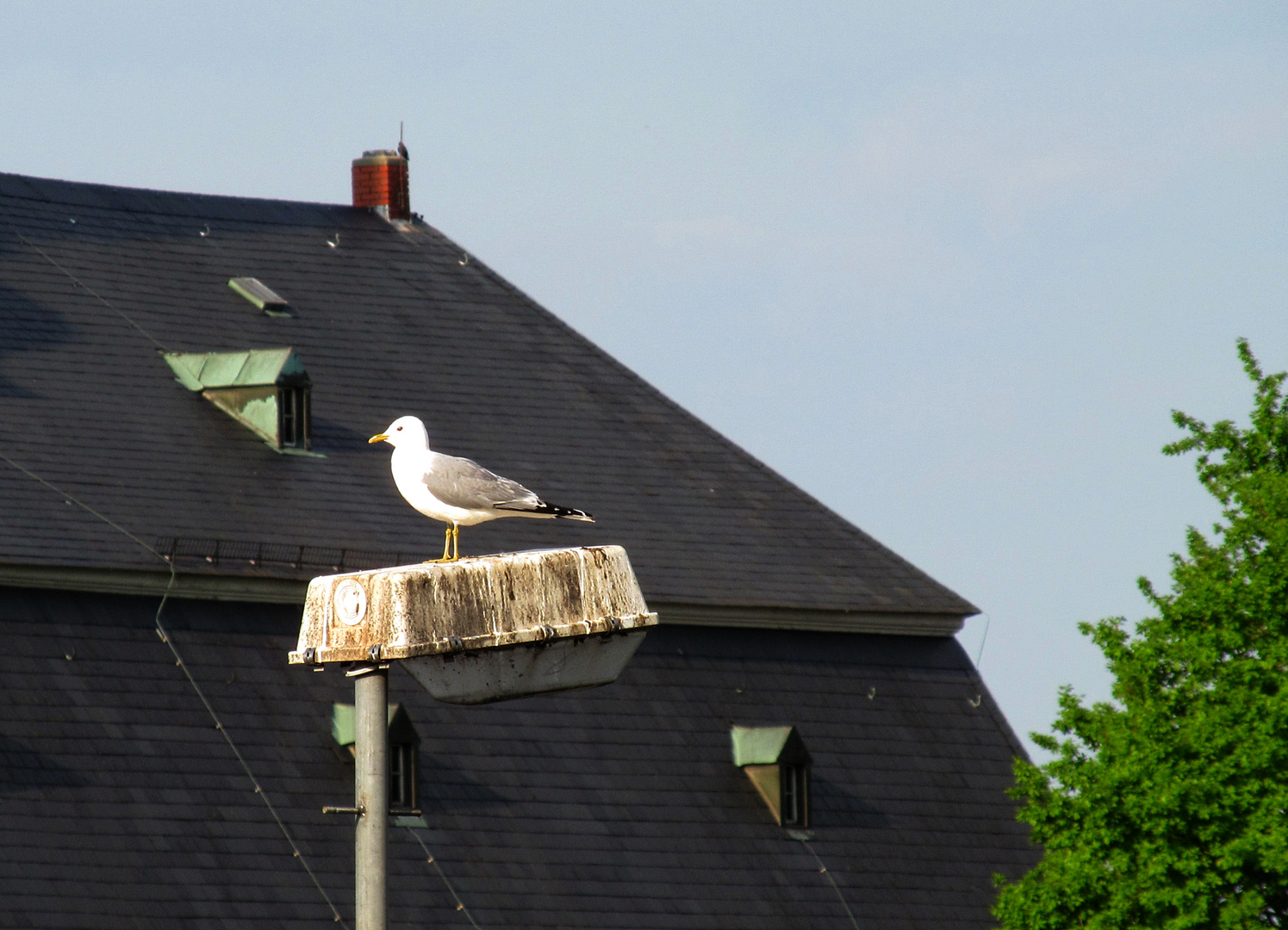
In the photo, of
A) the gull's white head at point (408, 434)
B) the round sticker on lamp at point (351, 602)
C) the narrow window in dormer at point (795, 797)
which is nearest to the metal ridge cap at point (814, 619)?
the narrow window in dormer at point (795, 797)

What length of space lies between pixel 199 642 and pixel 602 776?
5.41 meters

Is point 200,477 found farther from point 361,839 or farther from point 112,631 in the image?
point 361,839

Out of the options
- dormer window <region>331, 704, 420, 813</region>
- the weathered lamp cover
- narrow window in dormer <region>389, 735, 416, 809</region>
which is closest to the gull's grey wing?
the weathered lamp cover

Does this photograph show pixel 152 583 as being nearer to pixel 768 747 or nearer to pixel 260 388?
pixel 260 388

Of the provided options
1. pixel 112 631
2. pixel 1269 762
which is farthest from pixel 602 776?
pixel 1269 762

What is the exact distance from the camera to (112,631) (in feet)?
94.0

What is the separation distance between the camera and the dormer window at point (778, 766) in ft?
106

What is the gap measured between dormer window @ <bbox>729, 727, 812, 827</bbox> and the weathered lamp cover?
76.8 feet

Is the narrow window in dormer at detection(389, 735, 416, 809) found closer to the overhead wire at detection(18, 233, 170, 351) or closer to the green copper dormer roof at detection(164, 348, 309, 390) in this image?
the green copper dormer roof at detection(164, 348, 309, 390)

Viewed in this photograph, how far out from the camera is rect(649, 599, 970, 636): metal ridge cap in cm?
3259

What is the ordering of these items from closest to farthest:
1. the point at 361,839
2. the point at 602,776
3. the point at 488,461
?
the point at 361,839 < the point at 602,776 < the point at 488,461

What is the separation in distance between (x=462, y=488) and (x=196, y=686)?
1579cm

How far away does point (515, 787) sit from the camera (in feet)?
100

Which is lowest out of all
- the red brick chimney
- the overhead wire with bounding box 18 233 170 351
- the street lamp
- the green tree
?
the street lamp
